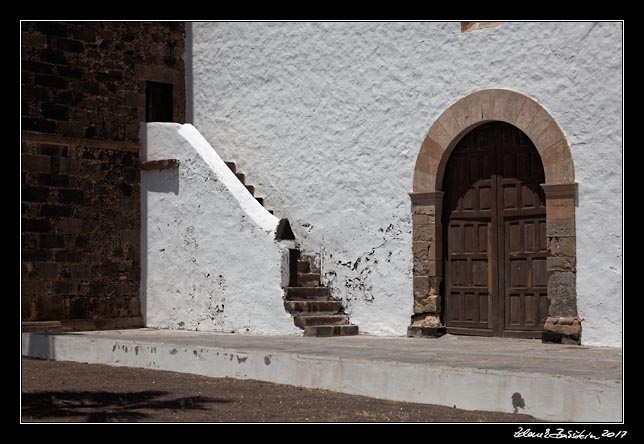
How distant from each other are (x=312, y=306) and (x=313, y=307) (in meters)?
0.02

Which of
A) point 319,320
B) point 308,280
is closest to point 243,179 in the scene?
point 308,280

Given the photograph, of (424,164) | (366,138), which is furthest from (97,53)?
(424,164)

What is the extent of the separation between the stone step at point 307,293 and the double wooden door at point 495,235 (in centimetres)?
156

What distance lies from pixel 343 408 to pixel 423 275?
4496mm

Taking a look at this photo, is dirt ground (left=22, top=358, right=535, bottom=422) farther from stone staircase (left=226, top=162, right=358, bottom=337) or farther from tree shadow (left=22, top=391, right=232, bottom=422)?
stone staircase (left=226, top=162, right=358, bottom=337)

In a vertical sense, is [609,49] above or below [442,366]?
above

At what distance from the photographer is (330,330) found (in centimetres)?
1186

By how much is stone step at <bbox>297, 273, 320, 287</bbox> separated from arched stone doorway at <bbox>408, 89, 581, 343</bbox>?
144 centimetres

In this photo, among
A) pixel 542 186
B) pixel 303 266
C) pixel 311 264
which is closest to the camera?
pixel 542 186

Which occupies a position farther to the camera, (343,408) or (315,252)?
(315,252)

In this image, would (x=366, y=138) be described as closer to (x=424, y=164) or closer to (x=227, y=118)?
(x=424, y=164)

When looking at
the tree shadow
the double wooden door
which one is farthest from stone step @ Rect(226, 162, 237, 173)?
the tree shadow

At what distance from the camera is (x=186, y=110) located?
14398 mm

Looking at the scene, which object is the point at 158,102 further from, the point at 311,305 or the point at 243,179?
the point at 311,305
